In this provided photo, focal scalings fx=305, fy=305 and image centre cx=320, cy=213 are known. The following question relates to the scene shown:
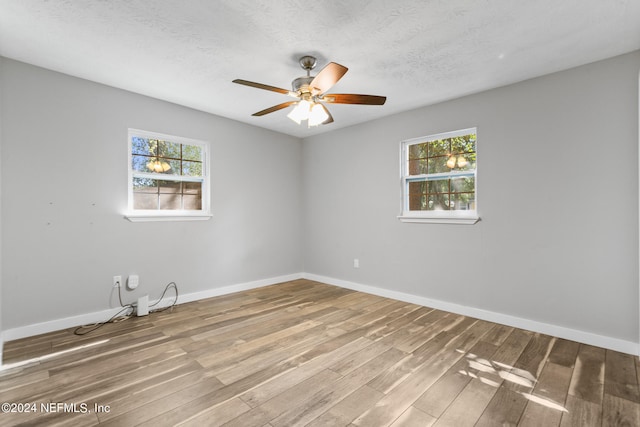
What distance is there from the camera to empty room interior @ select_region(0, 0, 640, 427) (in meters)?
2.02

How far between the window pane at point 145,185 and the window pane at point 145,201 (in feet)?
0.16

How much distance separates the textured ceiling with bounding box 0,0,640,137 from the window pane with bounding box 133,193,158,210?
1.23m

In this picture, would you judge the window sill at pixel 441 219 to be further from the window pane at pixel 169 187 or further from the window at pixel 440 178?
the window pane at pixel 169 187

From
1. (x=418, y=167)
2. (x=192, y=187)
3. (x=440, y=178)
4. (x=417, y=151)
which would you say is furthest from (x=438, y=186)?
(x=192, y=187)

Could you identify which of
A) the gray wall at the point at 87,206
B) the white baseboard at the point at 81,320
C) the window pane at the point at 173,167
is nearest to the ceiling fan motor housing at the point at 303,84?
the gray wall at the point at 87,206

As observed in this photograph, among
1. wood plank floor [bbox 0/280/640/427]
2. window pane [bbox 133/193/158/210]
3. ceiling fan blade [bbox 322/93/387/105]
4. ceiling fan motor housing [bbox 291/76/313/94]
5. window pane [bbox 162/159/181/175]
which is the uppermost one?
ceiling fan motor housing [bbox 291/76/313/94]

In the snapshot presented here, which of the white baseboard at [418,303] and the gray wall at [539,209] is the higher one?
the gray wall at [539,209]

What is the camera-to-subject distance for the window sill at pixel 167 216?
11.5 feet

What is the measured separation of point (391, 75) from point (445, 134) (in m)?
1.14

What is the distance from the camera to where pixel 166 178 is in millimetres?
3861

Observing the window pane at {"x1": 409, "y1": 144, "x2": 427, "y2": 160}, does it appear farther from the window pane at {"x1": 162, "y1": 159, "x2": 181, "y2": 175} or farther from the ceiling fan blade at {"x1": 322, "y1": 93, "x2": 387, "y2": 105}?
the window pane at {"x1": 162, "y1": 159, "x2": 181, "y2": 175}

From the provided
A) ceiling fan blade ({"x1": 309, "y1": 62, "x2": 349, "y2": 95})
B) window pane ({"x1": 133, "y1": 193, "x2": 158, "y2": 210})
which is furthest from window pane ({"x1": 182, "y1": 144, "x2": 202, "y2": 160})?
ceiling fan blade ({"x1": 309, "y1": 62, "x2": 349, "y2": 95})

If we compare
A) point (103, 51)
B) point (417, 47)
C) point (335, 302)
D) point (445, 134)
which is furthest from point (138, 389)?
point (445, 134)

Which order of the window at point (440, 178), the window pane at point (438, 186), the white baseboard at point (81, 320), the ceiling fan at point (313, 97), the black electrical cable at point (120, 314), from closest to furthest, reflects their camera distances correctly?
the ceiling fan at point (313, 97) < the white baseboard at point (81, 320) < the black electrical cable at point (120, 314) < the window at point (440, 178) < the window pane at point (438, 186)
